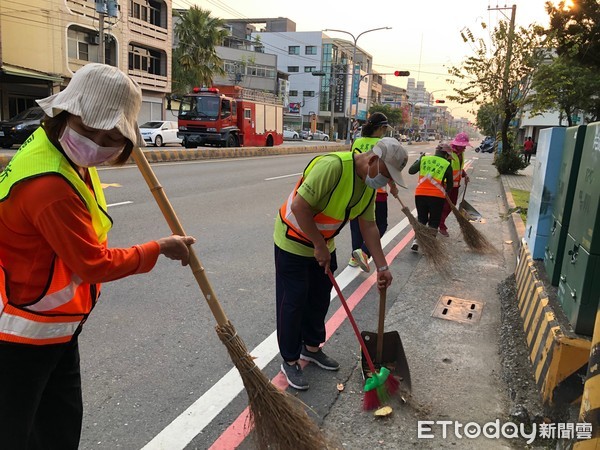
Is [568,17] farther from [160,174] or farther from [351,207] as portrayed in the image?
[351,207]

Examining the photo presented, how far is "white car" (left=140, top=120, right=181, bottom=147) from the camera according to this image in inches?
908

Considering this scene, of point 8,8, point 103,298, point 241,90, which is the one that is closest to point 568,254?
point 103,298

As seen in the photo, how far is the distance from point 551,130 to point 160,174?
10.1m

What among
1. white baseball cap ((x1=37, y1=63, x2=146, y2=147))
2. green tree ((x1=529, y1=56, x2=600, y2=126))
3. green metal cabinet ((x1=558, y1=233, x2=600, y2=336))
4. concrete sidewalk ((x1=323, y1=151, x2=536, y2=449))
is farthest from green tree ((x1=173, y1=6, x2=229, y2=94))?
white baseball cap ((x1=37, y1=63, x2=146, y2=147))

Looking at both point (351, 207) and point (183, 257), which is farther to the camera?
point (351, 207)

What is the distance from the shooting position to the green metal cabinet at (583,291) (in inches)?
109

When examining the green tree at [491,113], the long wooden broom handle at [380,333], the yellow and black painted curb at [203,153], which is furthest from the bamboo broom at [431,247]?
the green tree at [491,113]

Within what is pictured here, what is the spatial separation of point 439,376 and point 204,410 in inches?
61.7

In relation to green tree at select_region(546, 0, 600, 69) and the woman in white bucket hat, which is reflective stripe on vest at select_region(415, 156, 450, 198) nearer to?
the woman in white bucket hat

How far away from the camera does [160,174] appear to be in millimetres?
12375

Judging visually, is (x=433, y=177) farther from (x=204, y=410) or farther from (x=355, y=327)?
(x=204, y=410)

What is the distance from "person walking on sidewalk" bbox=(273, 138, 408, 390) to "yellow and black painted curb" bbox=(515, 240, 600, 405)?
40.3 inches

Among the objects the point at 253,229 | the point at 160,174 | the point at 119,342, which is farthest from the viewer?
the point at 160,174

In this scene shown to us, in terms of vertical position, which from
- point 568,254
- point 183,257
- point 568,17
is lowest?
point 568,254
